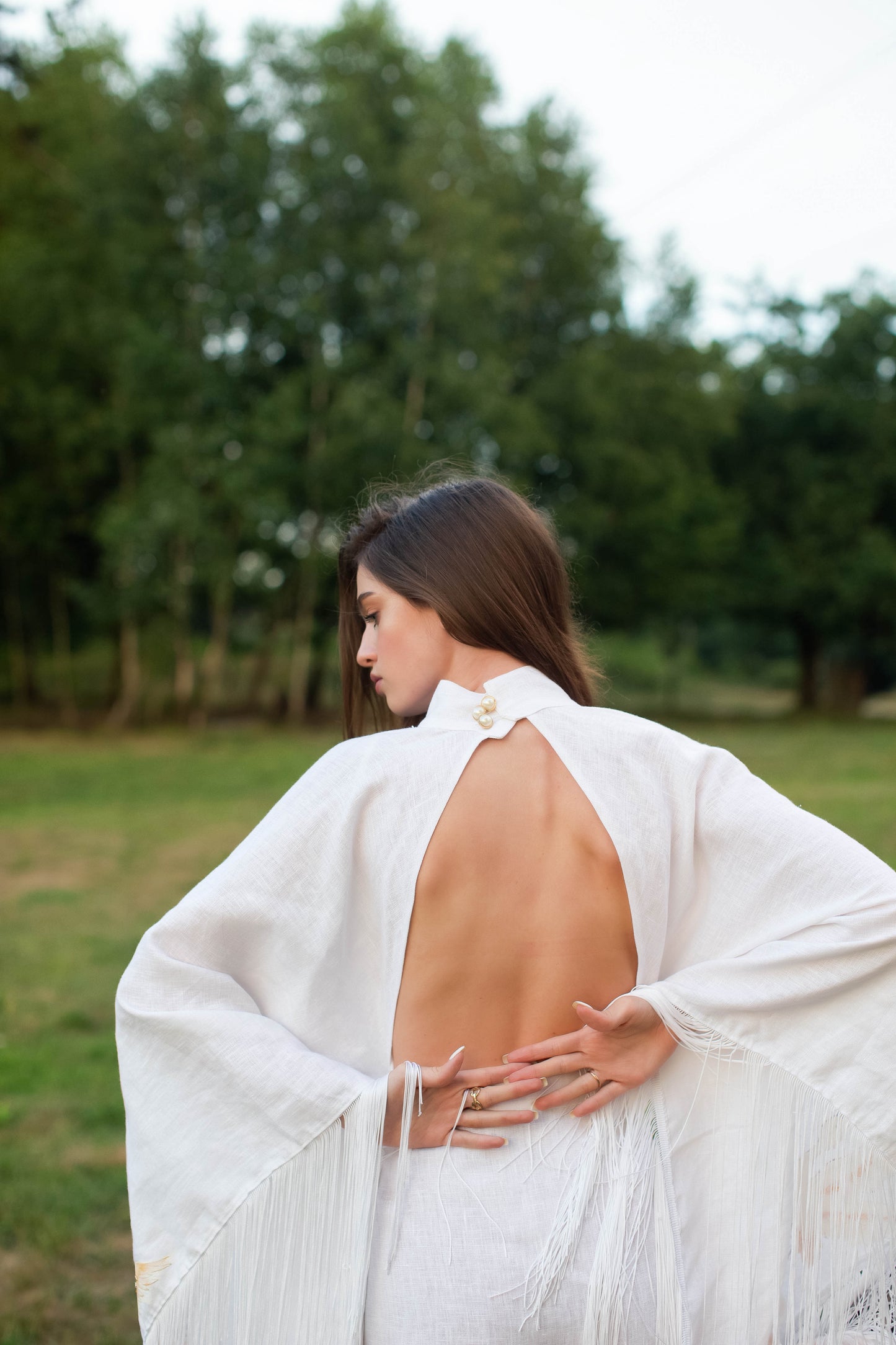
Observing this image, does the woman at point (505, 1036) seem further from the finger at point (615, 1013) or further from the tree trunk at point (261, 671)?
A: the tree trunk at point (261, 671)

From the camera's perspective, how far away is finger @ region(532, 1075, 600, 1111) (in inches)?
52.7

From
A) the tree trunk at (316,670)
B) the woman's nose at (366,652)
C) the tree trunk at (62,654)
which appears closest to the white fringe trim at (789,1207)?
the woman's nose at (366,652)

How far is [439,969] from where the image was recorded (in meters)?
1.31

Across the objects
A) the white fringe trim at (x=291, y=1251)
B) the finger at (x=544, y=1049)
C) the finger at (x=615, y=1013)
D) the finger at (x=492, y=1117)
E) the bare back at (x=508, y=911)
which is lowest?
the white fringe trim at (x=291, y=1251)

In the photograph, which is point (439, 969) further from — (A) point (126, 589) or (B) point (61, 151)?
(B) point (61, 151)

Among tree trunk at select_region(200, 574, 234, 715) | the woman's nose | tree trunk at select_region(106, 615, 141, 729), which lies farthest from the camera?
tree trunk at select_region(106, 615, 141, 729)

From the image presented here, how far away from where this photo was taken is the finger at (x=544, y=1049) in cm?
131

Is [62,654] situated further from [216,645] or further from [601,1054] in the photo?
[601,1054]

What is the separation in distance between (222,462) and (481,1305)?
16178mm

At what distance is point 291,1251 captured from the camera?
129 cm

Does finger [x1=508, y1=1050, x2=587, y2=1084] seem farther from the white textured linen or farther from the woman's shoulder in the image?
the woman's shoulder

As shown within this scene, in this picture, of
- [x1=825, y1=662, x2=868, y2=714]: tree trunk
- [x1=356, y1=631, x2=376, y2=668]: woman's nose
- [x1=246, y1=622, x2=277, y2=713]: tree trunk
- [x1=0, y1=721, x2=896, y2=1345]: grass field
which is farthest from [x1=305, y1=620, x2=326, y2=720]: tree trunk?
[x1=356, y1=631, x2=376, y2=668]: woman's nose

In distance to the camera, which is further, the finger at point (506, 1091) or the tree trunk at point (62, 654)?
the tree trunk at point (62, 654)

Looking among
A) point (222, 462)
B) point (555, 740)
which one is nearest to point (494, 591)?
point (555, 740)
